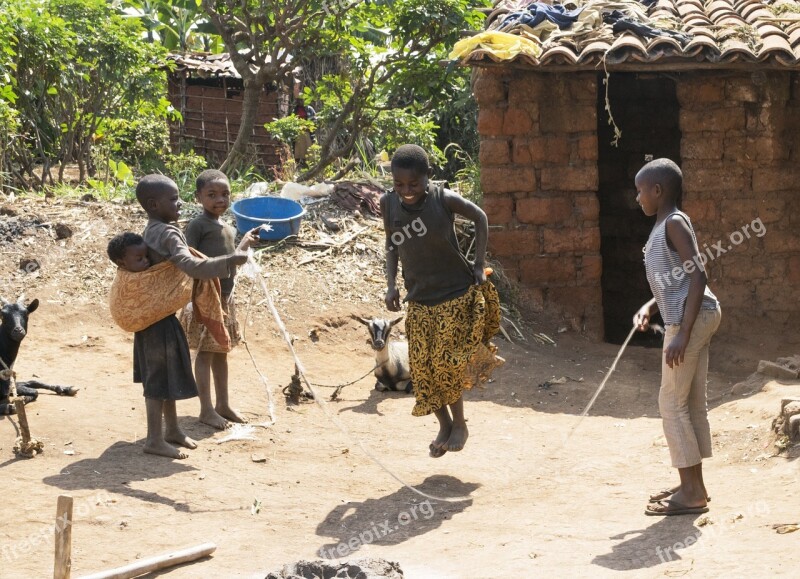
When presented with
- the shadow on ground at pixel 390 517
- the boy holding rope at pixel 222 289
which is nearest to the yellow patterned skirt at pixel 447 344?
the shadow on ground at pixel 390 517

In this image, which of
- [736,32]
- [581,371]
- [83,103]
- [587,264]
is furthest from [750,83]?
[83,103]

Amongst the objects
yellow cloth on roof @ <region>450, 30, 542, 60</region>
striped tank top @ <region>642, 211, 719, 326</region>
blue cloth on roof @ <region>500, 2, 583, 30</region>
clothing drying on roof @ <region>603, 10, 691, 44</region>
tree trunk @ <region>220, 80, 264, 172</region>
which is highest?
blue cloth on roof @ <region>500, 2, 583, 30</region>

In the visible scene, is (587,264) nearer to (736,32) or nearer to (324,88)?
(736,32)

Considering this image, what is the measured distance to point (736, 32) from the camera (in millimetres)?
7691

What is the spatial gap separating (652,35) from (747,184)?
1.56m

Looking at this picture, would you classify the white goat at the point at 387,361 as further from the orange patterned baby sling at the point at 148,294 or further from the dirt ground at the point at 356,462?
the orange patterned baby sling at the point at 148,294

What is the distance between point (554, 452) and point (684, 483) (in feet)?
5.19

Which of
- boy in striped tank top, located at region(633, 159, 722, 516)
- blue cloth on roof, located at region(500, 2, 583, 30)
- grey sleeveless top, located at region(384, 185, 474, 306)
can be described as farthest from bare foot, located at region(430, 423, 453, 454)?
blue cloth on roof, located at region(500, 2, 583, 30)

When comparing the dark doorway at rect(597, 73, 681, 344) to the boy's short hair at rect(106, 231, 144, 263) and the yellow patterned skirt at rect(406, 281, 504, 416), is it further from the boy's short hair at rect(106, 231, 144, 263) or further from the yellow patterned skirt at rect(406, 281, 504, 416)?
the boy's short hair at rect(106, 231, 144, 263)

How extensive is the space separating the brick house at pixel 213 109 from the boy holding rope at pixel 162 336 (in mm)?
13150

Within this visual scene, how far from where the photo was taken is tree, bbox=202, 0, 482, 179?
10.5 m

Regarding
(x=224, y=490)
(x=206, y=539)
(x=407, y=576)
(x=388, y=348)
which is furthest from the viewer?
(x=388, y=348)

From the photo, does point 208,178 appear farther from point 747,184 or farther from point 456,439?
point 747,184

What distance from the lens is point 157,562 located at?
12.5 ft
